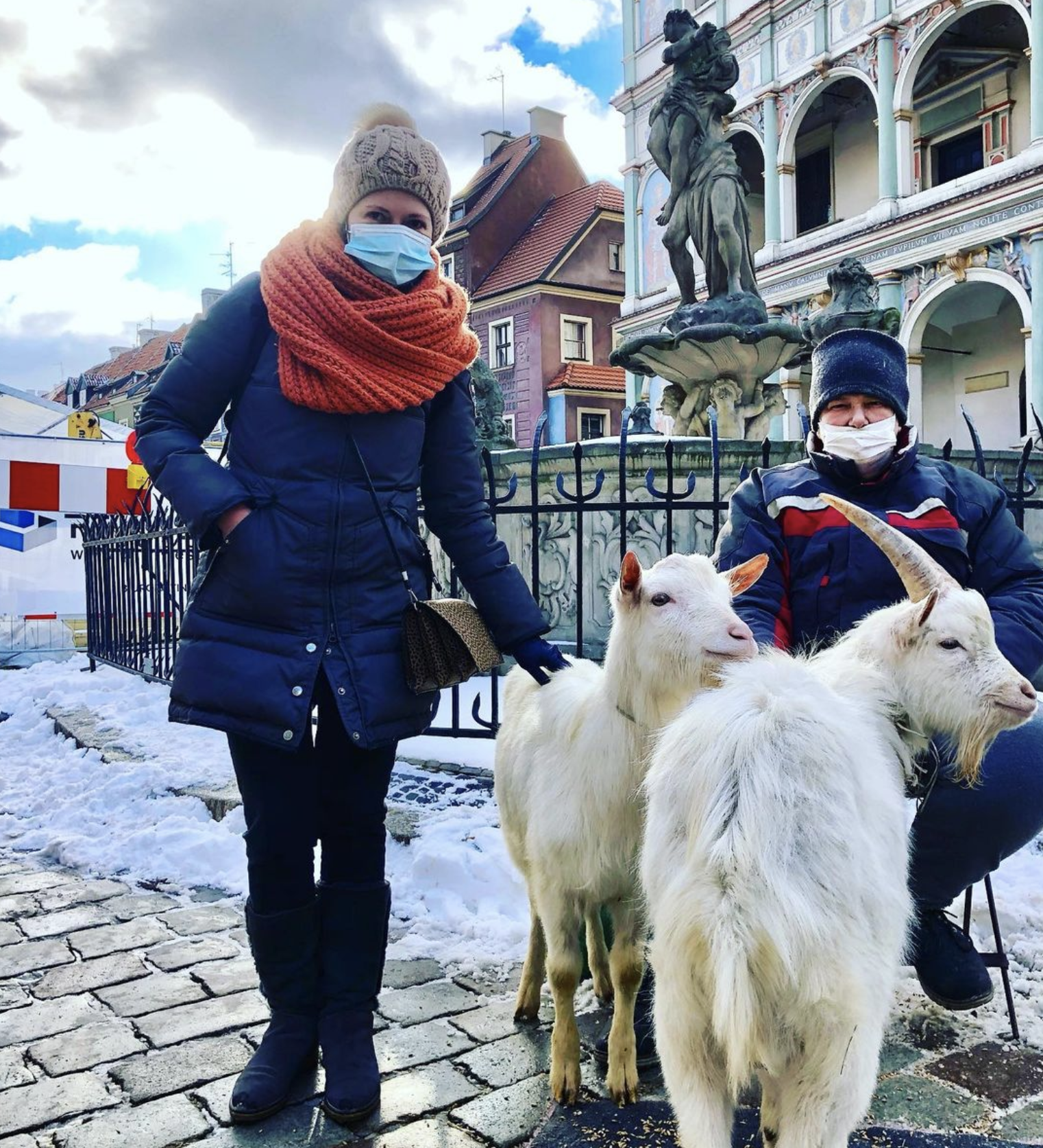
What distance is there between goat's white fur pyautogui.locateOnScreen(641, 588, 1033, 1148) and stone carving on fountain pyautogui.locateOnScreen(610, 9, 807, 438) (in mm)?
6457

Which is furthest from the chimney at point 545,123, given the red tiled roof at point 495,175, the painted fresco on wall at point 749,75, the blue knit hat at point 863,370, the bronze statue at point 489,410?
the blue knit hat at point 863,370

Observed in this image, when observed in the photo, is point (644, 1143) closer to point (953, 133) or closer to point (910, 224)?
point (910, 224)

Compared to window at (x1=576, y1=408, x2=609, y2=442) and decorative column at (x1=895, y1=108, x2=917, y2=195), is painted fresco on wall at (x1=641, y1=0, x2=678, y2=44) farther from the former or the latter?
window at (x1=576, y1=408, x2=609, y2=442)

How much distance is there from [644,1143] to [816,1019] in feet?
2.82

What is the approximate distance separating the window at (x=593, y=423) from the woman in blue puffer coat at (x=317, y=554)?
31.6 metres

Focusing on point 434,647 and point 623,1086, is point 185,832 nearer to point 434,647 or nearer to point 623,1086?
point 434,647

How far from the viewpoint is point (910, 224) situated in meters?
20.8

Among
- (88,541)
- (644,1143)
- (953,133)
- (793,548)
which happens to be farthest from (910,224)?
(644,1143)

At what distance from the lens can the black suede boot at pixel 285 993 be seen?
2449 mm

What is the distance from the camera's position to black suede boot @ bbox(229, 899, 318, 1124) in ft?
8.04

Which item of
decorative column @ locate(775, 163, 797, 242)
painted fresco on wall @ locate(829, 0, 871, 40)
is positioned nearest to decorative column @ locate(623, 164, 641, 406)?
decorative column @ locate(775, 163, 797, 242)

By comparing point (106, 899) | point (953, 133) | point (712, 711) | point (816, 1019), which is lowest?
point (106, 899)

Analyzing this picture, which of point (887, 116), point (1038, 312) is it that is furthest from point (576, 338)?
point (1038, 312)

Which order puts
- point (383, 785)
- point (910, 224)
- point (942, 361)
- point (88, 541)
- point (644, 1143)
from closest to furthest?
point (644, 1143) < point (383, 785) < point (88, 541) < point (910, 224) < point (942, 361)
